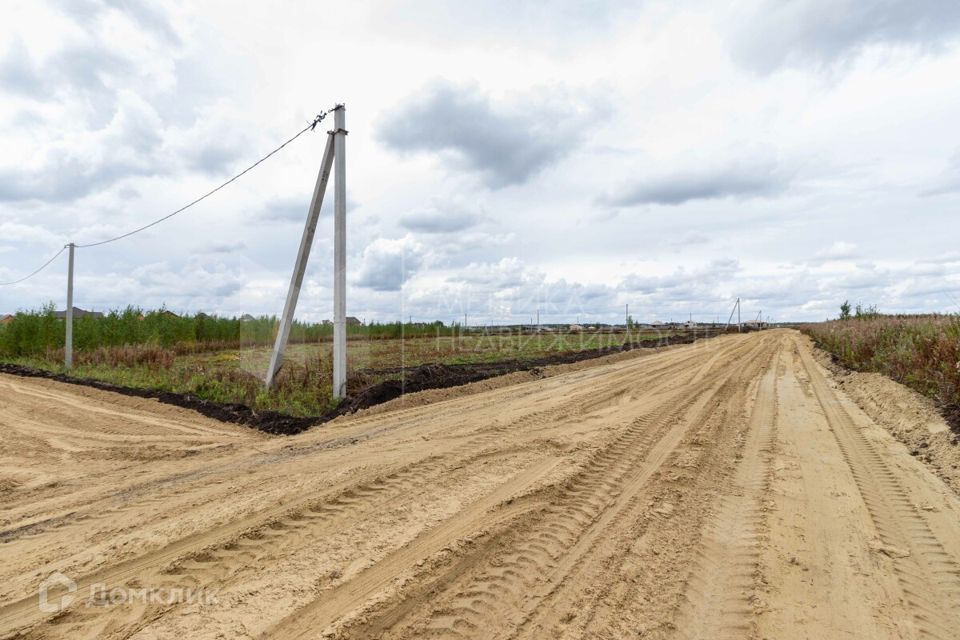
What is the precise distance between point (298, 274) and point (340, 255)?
128 centimetres

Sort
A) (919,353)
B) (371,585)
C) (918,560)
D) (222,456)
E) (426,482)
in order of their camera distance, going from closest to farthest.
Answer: (371,585)
(918,560)
(426,482)
(222,456)
(919,353)

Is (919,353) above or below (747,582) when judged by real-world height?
above

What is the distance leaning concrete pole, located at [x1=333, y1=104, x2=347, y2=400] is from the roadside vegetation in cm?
42

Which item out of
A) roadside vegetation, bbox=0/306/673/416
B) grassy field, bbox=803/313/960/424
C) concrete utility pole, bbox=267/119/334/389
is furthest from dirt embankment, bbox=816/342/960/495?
concrete utility pole, bbox=267/119/334/389

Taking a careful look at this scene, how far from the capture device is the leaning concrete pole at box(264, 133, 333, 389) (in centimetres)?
1020

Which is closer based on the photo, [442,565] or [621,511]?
[442,565]

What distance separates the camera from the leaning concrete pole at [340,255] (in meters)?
9.51

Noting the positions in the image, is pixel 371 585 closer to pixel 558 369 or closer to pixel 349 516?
pixel 349 516

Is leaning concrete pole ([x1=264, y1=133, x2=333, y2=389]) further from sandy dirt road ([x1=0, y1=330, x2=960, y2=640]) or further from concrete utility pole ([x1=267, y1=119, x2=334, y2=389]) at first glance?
sandy dirt road ([x1=0, y1=330, x2=960, y2=640])

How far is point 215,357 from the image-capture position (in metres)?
21.5

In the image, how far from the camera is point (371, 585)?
2.79 m

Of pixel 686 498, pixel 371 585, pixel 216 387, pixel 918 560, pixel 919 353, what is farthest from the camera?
pixel 216 387

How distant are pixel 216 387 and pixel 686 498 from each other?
9.67m

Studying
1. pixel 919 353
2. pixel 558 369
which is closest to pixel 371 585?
pixel 919 353
